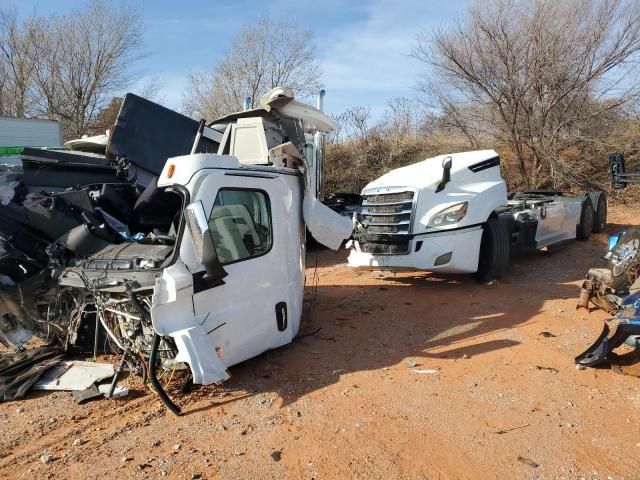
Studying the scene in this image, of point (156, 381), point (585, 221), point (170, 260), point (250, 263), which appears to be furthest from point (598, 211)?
point (156, 381)

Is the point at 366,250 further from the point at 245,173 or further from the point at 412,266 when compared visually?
the point at 245,173

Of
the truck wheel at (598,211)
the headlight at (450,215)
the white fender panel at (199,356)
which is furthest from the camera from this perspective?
the truck wheel at (598,211)

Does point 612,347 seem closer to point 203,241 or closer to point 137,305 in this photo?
point 203,241

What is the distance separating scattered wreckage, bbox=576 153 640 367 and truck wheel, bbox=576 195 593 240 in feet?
15.1

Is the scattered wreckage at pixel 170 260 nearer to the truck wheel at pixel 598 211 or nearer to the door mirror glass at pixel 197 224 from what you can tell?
the door mirror glass at pixel 197 224

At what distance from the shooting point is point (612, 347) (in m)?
4.55

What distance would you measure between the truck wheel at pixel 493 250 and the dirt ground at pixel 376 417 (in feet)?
5.69

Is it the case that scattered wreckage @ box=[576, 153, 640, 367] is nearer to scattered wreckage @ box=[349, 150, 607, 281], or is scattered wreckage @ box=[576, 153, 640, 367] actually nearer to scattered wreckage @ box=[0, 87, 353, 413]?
scattered wreckage @ box=[349, 150, 607, 281]

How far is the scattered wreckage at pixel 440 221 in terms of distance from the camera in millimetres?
7520

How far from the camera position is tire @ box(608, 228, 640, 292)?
20.0 feet

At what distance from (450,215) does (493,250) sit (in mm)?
965

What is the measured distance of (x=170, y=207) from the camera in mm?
5188

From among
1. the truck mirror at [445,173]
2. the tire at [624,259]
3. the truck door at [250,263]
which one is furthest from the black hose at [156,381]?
the tire at [624,259]

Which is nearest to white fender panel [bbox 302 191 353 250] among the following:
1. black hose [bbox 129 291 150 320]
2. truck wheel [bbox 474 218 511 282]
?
black hose [bbox 129 291 150 320]
